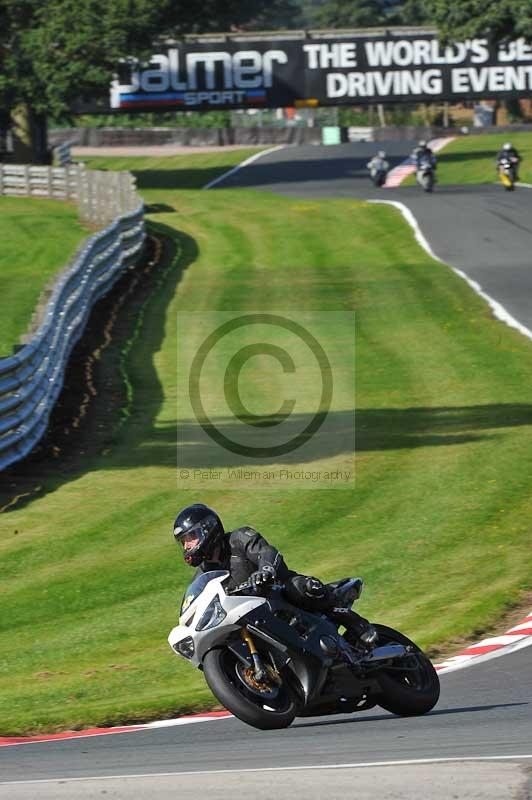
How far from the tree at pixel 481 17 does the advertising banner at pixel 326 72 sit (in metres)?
3.04

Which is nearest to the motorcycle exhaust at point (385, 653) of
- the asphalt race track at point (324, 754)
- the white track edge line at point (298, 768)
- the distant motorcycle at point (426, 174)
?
the asphalt race track at point (324, 754)

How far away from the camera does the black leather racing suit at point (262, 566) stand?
318 inches

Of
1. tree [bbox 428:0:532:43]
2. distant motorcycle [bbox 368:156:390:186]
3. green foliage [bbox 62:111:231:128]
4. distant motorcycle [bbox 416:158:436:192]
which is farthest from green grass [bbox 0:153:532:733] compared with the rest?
green foliage [bbox 62:111:231:128]

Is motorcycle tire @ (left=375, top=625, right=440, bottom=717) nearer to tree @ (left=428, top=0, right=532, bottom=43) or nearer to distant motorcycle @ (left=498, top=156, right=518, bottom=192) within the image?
distant motorcycle @ (left=498, top=156, right=518, bottom=192)

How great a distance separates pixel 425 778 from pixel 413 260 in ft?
92.0

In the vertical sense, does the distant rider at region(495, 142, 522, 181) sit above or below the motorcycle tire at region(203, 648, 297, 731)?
above

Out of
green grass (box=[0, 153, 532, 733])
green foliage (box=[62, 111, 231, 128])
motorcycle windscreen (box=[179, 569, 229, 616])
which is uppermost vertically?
green foliage (box=[62, 111, 231, 128])

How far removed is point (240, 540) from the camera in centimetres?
819

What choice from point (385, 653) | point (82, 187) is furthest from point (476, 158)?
point (385, 653)

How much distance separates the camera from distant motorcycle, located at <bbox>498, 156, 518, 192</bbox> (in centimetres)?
4722

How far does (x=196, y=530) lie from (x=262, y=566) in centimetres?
43

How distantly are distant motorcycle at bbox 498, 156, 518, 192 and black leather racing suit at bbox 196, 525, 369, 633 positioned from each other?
133 ft

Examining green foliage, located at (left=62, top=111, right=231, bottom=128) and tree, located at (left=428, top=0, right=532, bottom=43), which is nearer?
tree, located at (left=428, top=0, right=532, bottom=43)

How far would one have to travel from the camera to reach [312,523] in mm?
13812
